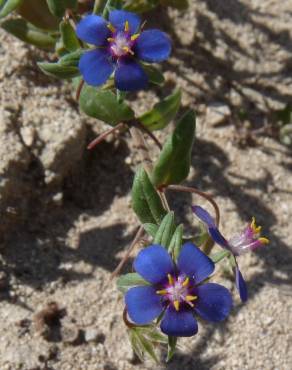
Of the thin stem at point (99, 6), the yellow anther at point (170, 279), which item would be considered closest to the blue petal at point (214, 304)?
the yellow anther at point (170, 279)

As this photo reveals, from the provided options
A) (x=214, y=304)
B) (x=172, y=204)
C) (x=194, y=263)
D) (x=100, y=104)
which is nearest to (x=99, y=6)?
(x=100, y=104)

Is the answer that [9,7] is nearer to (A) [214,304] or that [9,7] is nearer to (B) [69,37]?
(B) [69,37]

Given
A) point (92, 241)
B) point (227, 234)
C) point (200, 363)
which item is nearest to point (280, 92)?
point (227, 234)

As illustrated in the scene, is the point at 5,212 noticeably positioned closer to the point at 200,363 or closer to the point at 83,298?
the point at 83,298

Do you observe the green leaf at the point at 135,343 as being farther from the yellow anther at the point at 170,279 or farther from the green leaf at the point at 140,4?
the green leaf at the point at 140,4

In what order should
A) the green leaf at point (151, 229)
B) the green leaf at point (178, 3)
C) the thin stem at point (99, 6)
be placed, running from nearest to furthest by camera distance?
the green leaf at point (151, 229)
the thin stem at point (99, 6)
the green leaf at point (178, 3)

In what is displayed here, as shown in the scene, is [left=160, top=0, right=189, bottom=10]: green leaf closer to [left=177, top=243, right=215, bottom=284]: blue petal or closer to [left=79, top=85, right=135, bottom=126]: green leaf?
[left=79, top=85, right=135, bottom=126]: green leaf

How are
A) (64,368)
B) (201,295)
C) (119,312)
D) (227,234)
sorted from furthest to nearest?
(227,234)
(119,312)
(64,368)
(201,295)
